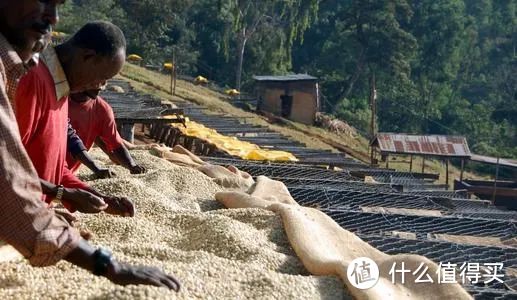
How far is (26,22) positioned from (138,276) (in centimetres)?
89

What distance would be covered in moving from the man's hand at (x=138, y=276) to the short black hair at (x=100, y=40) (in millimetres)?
1212

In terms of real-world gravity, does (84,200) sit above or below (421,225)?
above

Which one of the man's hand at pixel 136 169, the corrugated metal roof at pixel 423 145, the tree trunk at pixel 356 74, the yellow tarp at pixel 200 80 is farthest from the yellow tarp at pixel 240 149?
the tree trunk at pixel 356 74

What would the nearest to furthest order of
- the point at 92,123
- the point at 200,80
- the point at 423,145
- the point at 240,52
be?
the point at 92,123, the point at 423,145, the point at 200,80, the point at 240,52

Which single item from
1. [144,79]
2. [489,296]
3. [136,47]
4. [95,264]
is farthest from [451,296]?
[136,47]

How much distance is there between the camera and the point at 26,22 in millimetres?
2197

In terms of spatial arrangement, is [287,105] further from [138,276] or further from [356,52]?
[138,276]

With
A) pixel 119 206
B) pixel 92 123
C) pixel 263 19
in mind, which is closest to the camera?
pixel 119 206

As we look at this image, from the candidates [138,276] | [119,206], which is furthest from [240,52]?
[138,276]

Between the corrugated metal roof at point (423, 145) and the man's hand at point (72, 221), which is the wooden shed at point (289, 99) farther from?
the man's hand at point (72, 221)

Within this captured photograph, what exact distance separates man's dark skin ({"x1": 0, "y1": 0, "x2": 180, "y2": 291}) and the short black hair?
0.74 metres

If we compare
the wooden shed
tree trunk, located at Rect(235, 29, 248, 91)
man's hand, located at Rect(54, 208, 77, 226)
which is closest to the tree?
tree trunk, located at Rect(235, 29, 248, 91)

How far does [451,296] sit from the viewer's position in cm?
288

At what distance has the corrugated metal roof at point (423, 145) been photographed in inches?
691
